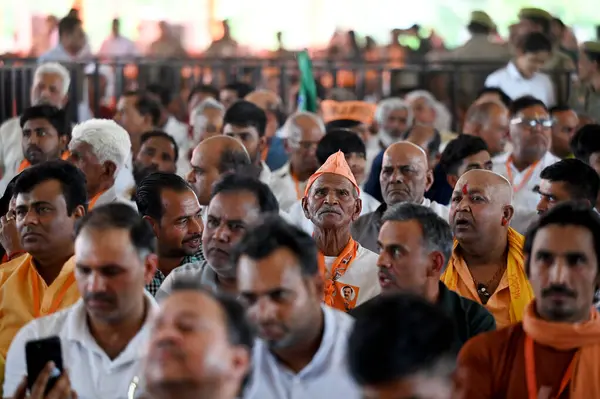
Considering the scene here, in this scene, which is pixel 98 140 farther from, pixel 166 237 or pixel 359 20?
pixel 359 20

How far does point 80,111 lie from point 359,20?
233 inches

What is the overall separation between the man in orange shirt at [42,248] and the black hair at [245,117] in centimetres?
292

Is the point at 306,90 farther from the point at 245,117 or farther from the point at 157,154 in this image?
the point at 157,154

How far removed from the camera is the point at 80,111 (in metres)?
10.4

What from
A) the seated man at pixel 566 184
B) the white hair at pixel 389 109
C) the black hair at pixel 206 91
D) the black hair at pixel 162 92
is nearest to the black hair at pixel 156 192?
the seated man at pixel 566 184

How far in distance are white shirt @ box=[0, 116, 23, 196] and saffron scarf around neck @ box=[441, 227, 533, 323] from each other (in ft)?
13.2

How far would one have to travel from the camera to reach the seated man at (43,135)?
7414 mm

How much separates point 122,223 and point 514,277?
192cm

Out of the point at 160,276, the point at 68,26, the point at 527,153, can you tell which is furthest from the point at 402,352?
the point at 68,26

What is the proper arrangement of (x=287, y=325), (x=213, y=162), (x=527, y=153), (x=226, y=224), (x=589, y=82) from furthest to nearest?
1. (x=589, y=82)
2. (x=527, y=153)
3. (x=213, y=162)
4. (x=226, y=224)
5. (x=287, y=325)

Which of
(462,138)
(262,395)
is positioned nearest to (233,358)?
(262,395)

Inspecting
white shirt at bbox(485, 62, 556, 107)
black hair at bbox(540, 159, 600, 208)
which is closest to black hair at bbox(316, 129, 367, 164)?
black hair at bbox(540, 159, 600, 208)

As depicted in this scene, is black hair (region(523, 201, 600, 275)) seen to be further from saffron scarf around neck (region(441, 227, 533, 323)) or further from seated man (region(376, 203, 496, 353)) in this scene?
saffron scarf around neck (region(441, 227, 533, 323))

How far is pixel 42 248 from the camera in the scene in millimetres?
4684
